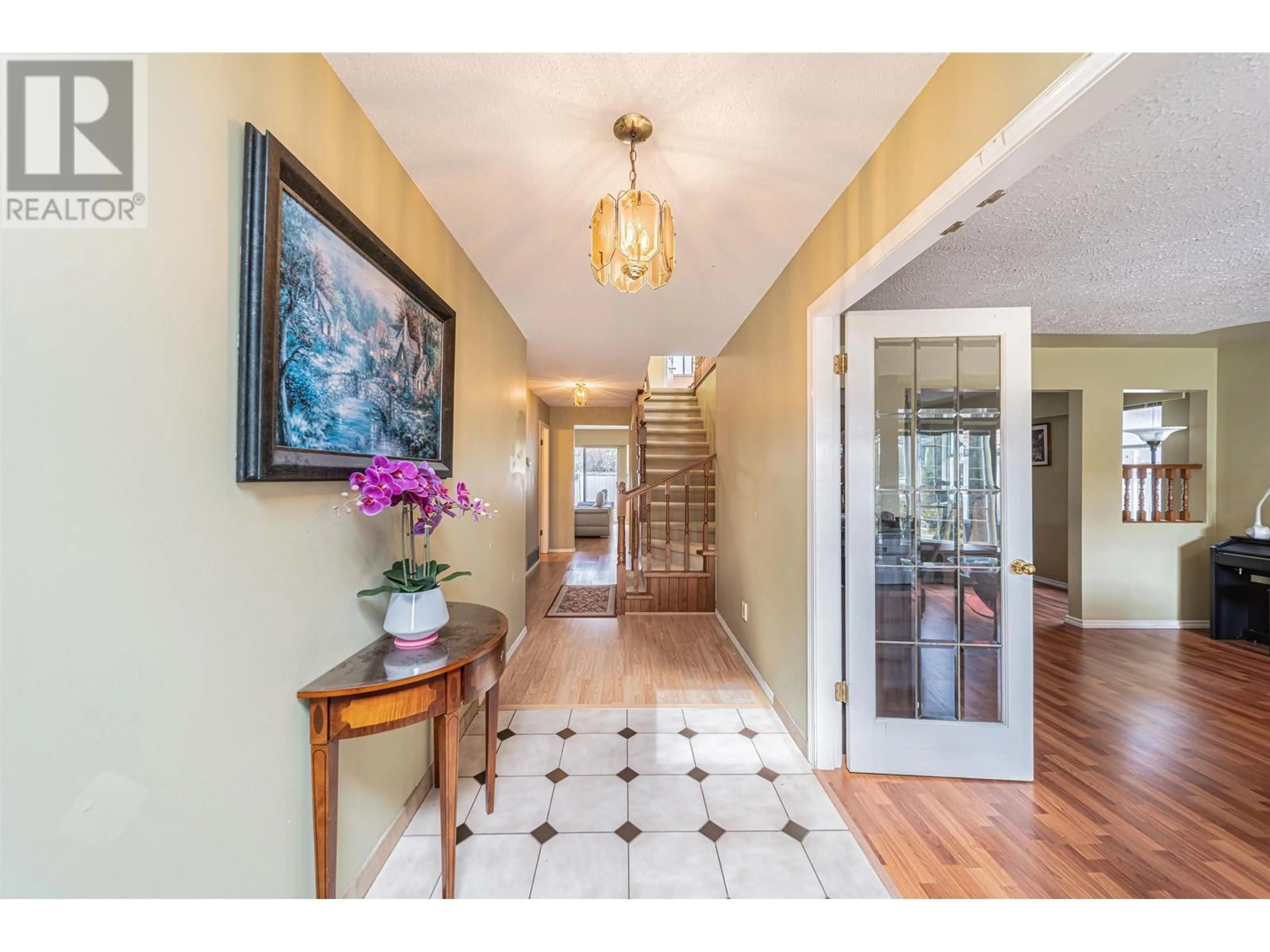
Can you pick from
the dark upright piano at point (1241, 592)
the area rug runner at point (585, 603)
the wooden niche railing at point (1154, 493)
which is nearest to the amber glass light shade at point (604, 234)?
the area rug runner at point (585, 603)

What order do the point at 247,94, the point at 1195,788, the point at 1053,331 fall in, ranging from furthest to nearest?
the point at 1053,331 < the point at 1195,788 < the point at 247,94

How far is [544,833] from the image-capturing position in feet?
5.55

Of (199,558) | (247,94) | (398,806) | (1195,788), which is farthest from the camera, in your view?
(1195,788)

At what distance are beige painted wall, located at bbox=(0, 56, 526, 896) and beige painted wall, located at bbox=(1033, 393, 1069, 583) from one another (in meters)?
6.95

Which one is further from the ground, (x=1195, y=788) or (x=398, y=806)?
(x=398, y=806)

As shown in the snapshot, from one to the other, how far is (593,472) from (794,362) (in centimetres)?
954

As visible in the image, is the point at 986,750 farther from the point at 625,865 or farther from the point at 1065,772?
the point at 625,865

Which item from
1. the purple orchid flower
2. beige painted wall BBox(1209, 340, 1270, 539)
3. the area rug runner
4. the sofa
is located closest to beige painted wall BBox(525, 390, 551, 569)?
the area rug runner

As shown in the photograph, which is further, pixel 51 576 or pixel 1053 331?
pixel 1053 331

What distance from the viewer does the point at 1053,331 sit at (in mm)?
3223

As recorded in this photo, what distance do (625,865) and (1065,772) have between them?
2087 millimetres

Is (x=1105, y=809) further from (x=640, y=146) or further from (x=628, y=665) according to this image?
(x=640, y=146)

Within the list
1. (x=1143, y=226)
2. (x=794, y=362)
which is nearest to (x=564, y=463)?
(x=794, y=362)

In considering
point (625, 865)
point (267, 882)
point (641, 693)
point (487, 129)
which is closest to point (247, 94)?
point (487, 129)
